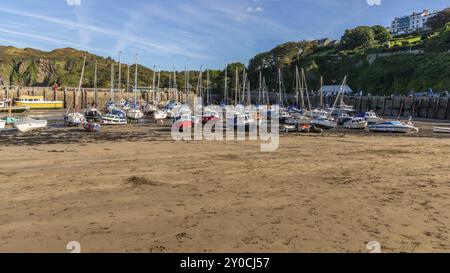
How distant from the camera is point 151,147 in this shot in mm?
28250

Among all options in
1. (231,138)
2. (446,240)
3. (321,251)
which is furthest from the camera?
(231,138)

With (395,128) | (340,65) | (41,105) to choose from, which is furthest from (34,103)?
(340,65)

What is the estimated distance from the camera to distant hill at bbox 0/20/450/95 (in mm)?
102938

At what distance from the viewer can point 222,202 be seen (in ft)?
42.9

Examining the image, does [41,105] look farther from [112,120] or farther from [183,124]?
[183,124]

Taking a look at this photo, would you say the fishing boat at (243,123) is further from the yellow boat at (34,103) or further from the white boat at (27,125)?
the yellow boat at (34,103)

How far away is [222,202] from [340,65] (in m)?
131

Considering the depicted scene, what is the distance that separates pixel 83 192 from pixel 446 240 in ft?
37.5

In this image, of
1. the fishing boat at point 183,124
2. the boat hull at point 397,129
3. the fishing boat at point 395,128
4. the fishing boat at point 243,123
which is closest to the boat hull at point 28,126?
the fishing boat at point 183,124

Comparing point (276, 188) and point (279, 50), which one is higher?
point (279, 50)

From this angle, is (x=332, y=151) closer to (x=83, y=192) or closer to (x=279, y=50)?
(x=83, y=192)

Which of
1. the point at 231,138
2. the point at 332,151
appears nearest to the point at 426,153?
the point at 332,151

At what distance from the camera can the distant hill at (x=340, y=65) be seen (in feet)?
338
